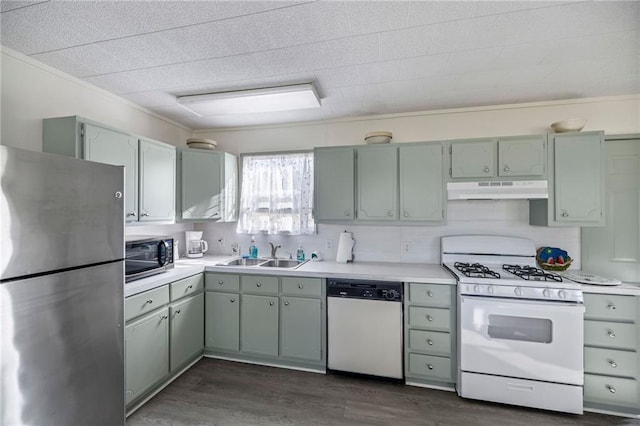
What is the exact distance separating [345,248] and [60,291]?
222 centimetres

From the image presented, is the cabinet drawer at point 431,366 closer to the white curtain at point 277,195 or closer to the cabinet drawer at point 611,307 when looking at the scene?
the cabinet drawer at point 611,307

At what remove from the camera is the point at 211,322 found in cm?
281

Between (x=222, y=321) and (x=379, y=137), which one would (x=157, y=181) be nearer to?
(x=222, y=321)

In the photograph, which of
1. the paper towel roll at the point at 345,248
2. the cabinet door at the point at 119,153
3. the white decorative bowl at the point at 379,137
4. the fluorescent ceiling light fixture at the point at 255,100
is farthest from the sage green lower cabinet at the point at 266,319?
the fluorescent ceiling light fixture at the point at 255,100

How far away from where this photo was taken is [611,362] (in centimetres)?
206

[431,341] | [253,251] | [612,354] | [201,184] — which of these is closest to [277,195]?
[253,251]

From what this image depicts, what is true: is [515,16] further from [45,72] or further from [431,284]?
[45,72]

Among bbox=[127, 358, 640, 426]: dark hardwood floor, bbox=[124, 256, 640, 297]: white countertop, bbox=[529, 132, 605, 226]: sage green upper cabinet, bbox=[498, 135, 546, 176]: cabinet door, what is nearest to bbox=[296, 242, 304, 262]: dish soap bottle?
bbox=[124, 256, 640, 297]: white countertop

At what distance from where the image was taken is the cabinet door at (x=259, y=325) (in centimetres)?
266

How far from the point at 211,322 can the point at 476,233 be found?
9.15 ft

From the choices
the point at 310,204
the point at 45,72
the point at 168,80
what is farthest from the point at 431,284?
the point at 45,72

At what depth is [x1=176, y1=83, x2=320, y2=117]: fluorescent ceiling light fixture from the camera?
234cm

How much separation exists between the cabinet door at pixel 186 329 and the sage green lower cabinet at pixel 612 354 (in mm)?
3216

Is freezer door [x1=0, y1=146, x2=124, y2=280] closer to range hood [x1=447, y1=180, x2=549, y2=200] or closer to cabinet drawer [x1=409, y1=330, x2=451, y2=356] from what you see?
cabinet drawer [x1=409, y1=330, x2=451, y2=356]
